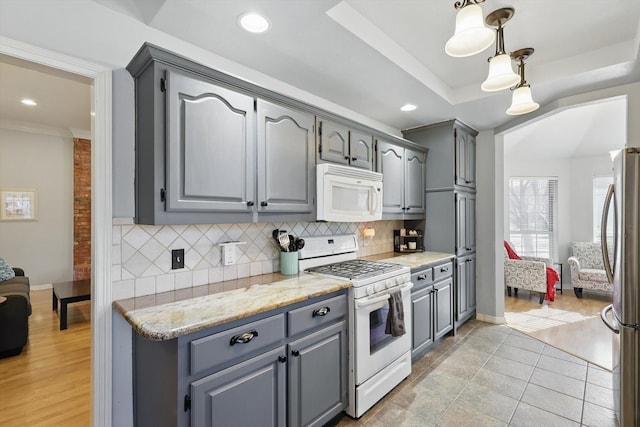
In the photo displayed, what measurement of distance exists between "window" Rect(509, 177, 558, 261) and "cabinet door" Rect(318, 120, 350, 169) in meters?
4.74

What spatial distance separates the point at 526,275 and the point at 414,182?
2.82 meters

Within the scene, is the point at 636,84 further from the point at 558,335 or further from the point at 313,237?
the point at 313,237

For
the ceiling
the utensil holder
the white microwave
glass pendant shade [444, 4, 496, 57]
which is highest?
the ceiling

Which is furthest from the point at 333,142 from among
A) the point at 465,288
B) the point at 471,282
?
the point at 471,282

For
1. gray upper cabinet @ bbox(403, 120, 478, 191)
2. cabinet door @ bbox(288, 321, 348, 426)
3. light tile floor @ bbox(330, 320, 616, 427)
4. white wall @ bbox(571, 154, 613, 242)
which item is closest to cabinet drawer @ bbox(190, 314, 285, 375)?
cabinet door @ bbox(288, 321, 348, 426)

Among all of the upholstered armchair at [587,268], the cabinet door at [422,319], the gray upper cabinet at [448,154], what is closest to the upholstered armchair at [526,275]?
the upholstered armchair at [587,268]

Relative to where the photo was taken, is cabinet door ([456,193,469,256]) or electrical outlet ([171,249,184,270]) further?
cabinet door ([456,193,469,256])

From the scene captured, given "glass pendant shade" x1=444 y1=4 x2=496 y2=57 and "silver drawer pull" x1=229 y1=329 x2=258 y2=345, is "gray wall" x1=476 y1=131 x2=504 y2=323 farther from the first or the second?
"silver drawer pull" x1=229 y1=329 x2=258 y2=345

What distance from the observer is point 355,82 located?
100 inches

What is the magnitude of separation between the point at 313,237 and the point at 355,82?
4.35 ft

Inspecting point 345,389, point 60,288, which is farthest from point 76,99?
point 345,389

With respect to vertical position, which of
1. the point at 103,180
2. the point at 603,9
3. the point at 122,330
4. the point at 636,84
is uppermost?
the point at 603,9

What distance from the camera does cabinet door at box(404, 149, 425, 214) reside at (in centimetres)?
347

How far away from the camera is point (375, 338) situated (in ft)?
7.45
